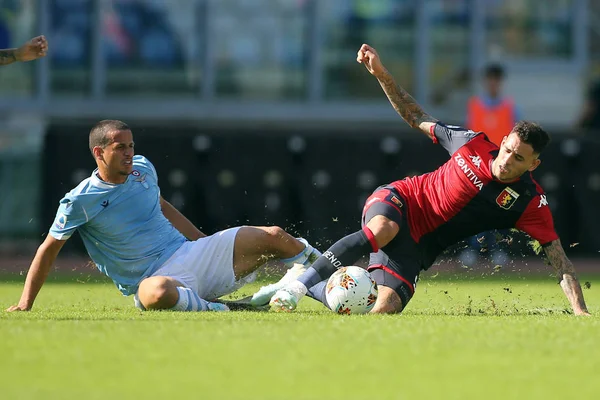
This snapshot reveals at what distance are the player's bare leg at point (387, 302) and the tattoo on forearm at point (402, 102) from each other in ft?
4.26

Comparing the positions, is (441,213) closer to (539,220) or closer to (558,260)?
(539,220)

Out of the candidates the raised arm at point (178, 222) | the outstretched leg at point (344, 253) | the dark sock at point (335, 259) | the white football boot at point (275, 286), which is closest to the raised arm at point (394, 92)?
the outstretched leg at point (344, 253)

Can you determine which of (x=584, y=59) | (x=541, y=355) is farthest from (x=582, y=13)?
(x=541, y=355)

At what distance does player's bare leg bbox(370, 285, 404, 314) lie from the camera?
8375 millimetres

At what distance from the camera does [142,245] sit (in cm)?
854

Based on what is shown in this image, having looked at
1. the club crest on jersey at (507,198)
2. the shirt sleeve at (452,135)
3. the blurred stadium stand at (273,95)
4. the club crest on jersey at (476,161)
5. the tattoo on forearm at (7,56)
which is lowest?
the blurred stadium stand at (273,95)

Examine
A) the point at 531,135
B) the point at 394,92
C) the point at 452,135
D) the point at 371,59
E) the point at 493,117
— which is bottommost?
the point at 493,117

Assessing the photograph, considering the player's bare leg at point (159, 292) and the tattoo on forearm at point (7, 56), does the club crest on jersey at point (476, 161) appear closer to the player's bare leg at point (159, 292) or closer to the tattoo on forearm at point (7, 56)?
the player's bare leg at point (159, 292)

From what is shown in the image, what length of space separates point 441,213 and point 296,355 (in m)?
2.90

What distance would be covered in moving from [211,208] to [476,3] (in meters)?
6.36

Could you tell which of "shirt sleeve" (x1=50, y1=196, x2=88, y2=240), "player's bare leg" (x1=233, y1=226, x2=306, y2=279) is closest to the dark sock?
Answer: "player's bare leg" (x1=233, y1=226, x2=306, y2=279)

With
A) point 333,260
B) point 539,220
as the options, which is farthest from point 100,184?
point 539,220

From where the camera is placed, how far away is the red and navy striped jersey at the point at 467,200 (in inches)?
331

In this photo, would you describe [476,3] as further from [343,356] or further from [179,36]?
[343,356]
